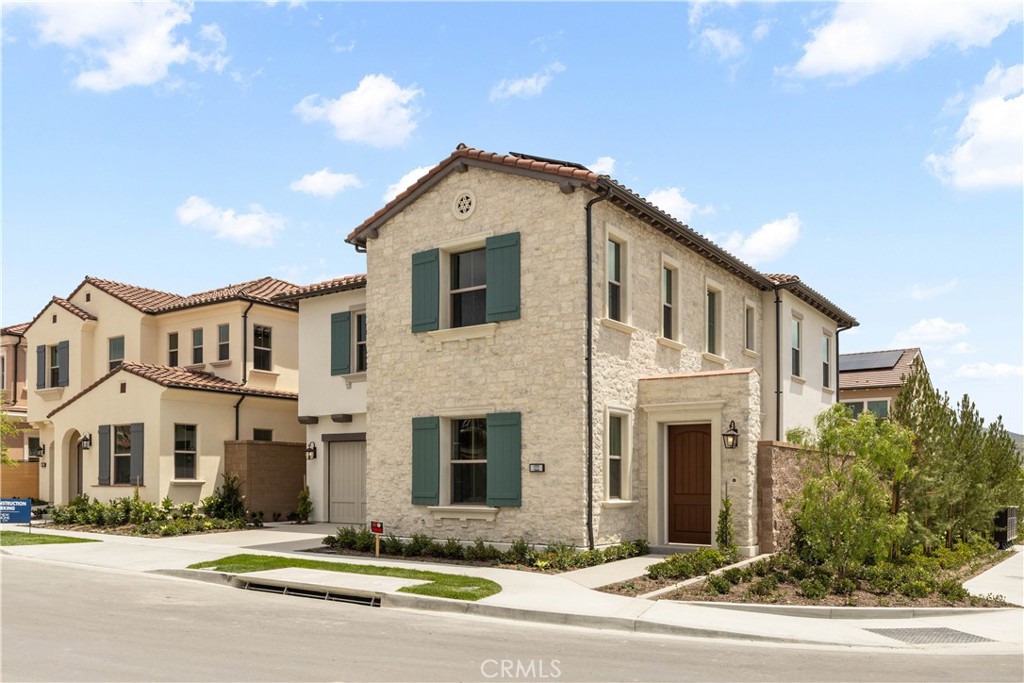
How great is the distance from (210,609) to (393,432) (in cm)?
715

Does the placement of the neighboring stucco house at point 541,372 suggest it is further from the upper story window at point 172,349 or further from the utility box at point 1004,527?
the upper story window at point 172,349

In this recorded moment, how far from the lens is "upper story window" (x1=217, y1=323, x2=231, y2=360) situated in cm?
2756

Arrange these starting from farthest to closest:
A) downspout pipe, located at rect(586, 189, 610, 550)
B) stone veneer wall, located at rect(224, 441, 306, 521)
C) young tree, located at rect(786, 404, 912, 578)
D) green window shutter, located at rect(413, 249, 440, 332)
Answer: stone veneer wall, located at rect(224, 441, 306, 521) → green window shutter, located at rect(413, 249, 440, 332) → downspout pipe, located at rect(586, 189, 610, 550) → young tree, located at rect(786, 404, 912, 578)

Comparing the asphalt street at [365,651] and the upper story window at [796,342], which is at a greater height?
the upper story window at [796,342]

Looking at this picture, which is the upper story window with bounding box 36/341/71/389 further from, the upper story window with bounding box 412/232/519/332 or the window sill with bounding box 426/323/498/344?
the window sill with bounding box 426/323/498/344

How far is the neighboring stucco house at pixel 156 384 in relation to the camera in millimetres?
24438

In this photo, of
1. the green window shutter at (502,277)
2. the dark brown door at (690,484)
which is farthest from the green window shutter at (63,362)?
the dark brown door at (690,484)

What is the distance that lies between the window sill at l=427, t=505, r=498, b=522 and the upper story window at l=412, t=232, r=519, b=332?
3537 mm

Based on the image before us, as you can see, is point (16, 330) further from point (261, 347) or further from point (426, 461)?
point (426, 461)

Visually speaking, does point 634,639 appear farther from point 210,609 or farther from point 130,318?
point 130,318

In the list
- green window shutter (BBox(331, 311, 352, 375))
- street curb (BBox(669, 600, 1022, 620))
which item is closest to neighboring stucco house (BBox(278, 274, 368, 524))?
green window shutter (BBox(331, 311, 352, 375))

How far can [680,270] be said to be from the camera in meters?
19.8

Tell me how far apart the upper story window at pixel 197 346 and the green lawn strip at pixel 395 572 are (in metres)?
13.0

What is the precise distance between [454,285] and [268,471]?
10.3m
